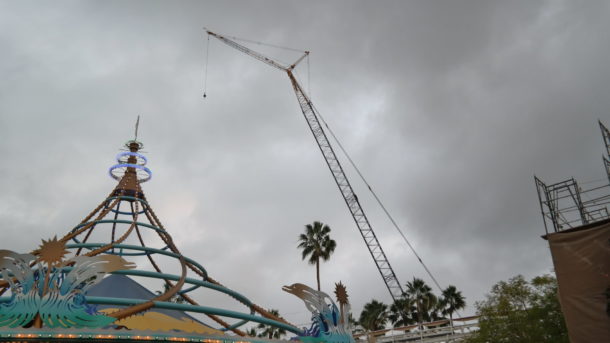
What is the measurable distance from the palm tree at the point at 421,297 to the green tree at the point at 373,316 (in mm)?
3338

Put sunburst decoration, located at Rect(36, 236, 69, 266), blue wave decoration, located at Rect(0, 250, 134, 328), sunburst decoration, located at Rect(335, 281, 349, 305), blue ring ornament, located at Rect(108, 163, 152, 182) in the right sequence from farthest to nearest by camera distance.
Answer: blue ring ornament, located at Rect(108, 163, 152, 182) < sunburst decoration, located at Rect(335, 281, 349, 305) < sunburst decoration, located at Rect(36, 236, 69, 266) < blue wave decoration, located at Rect(0, 250, 134, 328)

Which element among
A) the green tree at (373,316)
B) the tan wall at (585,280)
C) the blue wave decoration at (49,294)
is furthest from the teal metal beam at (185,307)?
the green tree at (373,316)

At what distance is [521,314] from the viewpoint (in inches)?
1013

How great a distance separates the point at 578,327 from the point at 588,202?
19.7 ft

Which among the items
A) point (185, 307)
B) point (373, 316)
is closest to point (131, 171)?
point (185, 307)

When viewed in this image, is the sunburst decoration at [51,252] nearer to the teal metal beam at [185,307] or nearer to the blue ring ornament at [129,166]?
the teal metal beam at [185,307]

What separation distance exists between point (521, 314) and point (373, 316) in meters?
24.6

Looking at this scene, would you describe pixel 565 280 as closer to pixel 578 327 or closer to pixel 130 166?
pixel 578 327

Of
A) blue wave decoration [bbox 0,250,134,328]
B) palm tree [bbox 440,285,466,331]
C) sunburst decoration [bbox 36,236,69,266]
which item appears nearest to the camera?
blue wave decoration [bbox 0,250,134,328]

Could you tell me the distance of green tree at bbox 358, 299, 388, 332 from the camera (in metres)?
48.5

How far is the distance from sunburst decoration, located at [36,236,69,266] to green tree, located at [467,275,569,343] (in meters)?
22.8

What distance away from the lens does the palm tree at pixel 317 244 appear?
168 feet

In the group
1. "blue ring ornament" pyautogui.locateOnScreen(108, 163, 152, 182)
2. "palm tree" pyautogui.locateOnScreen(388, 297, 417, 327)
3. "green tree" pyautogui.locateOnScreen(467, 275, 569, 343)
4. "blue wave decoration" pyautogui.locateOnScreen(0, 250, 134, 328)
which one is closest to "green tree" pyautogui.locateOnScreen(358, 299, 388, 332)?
"palm tree" pyautogui.locateOnScreen(388, 297, 417, 327)

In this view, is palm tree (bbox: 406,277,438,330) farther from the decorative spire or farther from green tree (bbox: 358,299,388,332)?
the decorative spire
